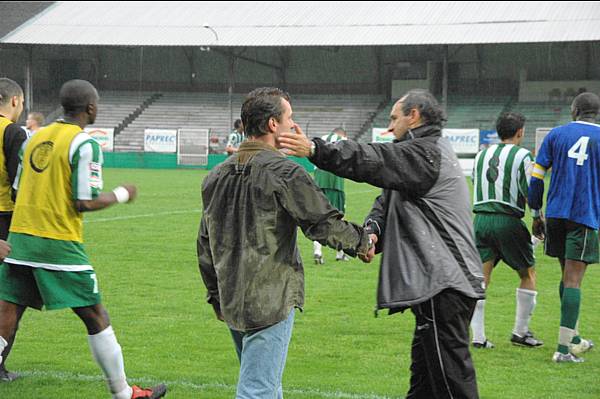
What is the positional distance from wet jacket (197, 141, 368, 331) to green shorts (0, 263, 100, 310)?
1.36 metres

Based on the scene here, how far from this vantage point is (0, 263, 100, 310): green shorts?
19.1 feet

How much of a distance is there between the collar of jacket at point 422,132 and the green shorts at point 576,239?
3.13 metres

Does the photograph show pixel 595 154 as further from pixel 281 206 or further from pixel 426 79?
pixel 426 79

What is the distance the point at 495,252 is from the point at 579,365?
4.19 ft

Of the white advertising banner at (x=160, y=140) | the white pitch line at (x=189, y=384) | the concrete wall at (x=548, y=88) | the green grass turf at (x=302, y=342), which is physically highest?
the concrete wall at (x=548, y=88)

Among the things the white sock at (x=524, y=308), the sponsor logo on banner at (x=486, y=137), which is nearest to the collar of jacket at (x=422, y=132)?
the white sock at (x=524, y=308)

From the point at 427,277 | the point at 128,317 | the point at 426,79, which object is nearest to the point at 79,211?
the point at 427,277

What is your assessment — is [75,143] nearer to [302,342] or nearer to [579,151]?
[302,342]

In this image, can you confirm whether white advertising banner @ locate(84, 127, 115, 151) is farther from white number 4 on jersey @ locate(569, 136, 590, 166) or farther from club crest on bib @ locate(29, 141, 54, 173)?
club crest on bib @ locate(29, 141, 54, 173)

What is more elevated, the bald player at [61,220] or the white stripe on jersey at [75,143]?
the white stripe on jersey at [75,143]

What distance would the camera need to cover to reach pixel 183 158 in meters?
44.1

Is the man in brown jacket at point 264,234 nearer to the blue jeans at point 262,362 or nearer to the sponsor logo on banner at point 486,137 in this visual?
the blue jeans at point 262,362

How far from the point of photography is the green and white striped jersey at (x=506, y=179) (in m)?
8.46

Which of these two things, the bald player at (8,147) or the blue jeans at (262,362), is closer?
the blue jeans at (262,362)
